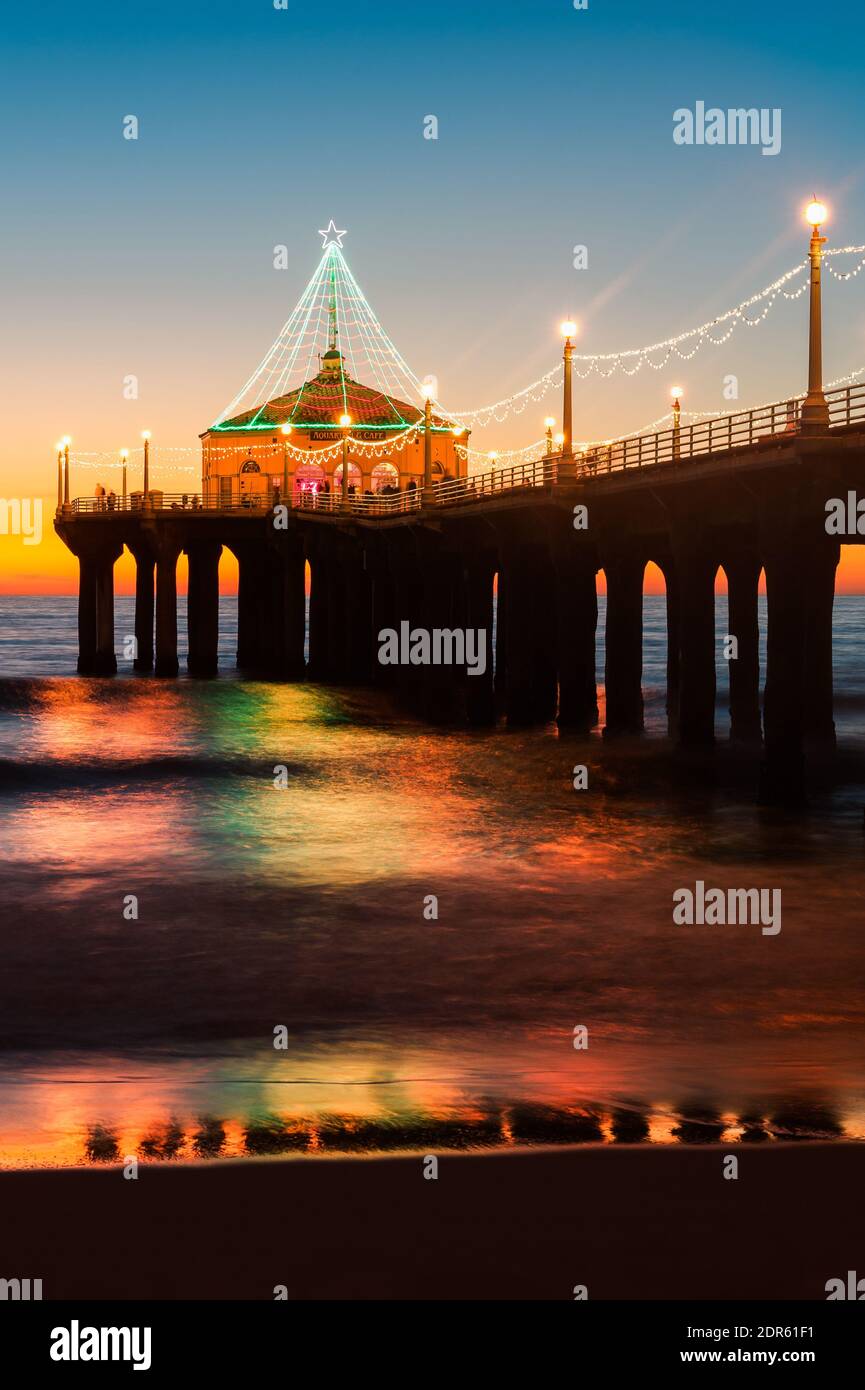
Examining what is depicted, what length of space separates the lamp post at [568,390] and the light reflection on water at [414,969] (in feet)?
25.6

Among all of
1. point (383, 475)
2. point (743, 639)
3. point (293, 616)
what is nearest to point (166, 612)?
point (293, 616)

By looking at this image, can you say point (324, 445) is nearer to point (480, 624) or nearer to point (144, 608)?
point (144, 608)

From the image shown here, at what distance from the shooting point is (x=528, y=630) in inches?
1449

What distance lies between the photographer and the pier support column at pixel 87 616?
2350 inches

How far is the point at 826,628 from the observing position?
33.6m

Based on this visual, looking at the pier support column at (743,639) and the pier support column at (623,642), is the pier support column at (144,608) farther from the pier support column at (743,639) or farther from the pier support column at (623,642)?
the pier support column at (743,639)

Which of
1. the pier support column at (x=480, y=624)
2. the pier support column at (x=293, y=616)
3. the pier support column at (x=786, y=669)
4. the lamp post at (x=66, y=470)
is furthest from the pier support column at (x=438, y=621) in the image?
the lamp post at (x=66, y=470)

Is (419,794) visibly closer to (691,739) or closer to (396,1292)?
(691,739)

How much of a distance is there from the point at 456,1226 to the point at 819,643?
28.0 metres

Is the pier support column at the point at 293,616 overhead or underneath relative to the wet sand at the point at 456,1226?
overhead

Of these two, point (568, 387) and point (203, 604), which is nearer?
point (568, 387)

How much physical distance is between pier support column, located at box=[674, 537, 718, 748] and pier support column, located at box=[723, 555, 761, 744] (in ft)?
20.7

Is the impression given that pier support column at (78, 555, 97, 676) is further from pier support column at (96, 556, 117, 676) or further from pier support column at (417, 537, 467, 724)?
pier support column at (417, 537, 467, 724)

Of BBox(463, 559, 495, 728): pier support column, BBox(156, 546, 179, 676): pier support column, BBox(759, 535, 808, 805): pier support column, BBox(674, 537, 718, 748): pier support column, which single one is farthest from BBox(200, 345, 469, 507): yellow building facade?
BBox(759, 535, 808, 805): pier support column
